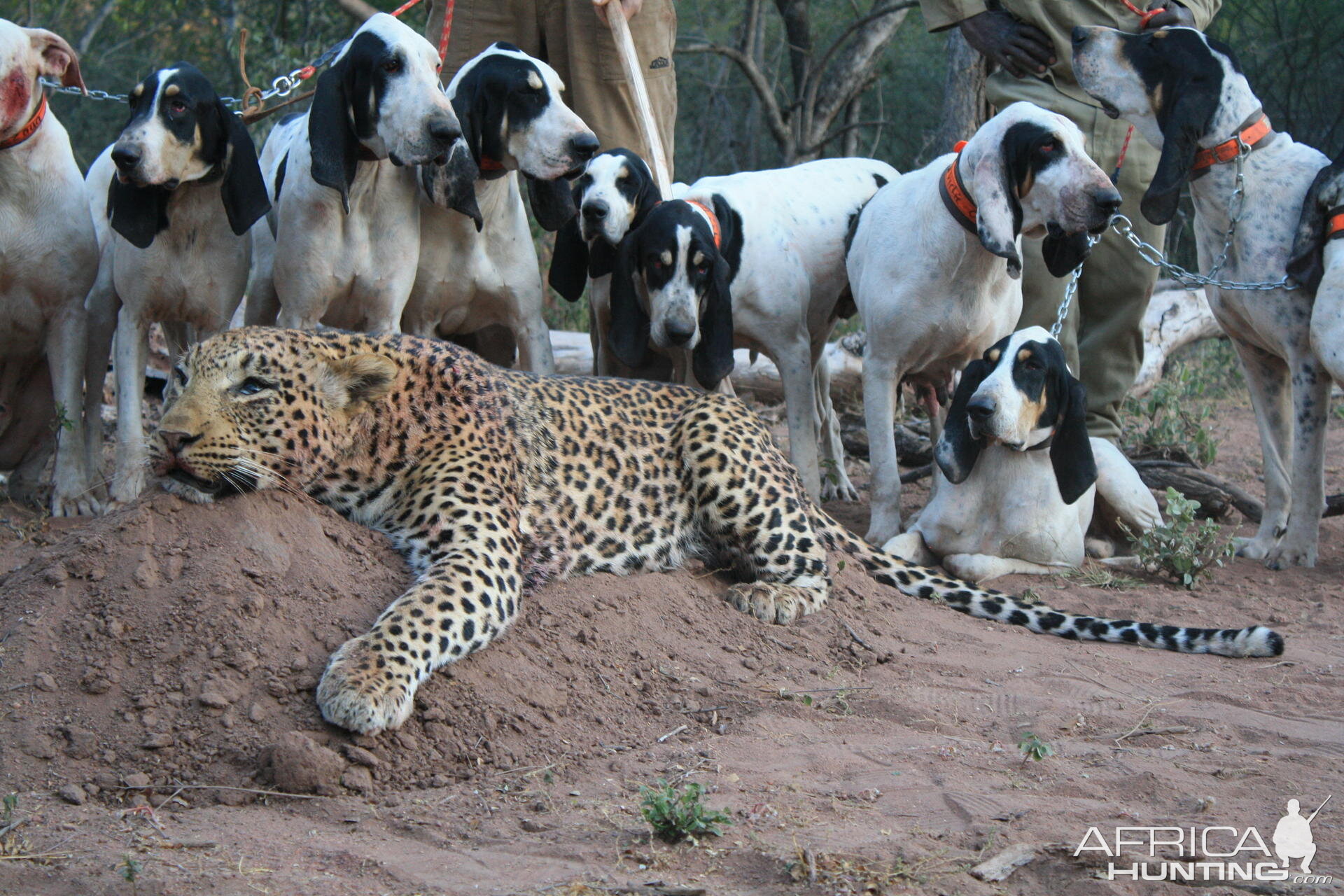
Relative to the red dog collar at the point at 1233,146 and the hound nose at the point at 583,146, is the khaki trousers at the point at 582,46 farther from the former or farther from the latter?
the red dog collar at the point at 1233,146

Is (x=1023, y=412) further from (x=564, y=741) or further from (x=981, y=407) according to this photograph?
(x=564, y=741)

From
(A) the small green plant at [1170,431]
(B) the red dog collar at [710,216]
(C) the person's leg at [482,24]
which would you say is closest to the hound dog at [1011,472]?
(B) the red dog collar at [710,216]

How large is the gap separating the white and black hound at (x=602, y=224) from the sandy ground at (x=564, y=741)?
91.0 inches

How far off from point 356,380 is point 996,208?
2985 mm

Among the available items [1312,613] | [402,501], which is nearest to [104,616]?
[402,501]

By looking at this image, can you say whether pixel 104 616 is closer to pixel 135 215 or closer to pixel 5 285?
pixel 135 215

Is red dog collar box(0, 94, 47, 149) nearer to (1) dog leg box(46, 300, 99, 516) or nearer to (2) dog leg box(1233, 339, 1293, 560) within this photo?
(1) dog leg box(46, 300, 99, 516)

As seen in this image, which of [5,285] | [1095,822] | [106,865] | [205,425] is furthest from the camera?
[5,285]

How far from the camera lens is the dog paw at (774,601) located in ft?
15.4

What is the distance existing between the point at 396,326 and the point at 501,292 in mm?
642

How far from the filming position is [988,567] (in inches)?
232

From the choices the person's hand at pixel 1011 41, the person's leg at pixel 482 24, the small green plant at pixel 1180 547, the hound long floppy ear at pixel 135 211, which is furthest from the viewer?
the person's leg at pixel 482 24

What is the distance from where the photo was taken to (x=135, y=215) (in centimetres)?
545

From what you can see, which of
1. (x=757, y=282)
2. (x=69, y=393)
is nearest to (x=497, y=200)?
(x=757, y=282)
